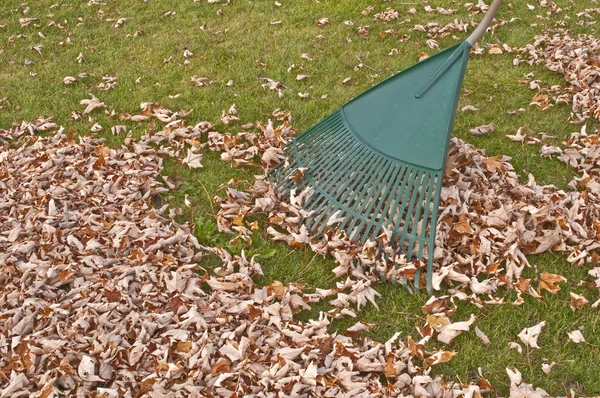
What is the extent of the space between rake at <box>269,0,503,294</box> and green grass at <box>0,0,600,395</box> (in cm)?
29

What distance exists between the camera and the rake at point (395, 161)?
2914 mm

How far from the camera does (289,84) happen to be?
468 cm

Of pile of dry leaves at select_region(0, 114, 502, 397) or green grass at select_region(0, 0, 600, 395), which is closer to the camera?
pile of dry leaves at select_region(0, 114, 502, 397)

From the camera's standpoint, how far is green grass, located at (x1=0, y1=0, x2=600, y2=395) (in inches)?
105

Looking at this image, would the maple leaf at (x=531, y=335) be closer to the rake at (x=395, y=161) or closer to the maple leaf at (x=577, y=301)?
the maple leaf at (x=577, y=301)

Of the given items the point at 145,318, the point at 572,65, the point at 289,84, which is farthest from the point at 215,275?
the point at 572,65

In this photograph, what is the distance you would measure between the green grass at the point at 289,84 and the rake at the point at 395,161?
0.29 meters

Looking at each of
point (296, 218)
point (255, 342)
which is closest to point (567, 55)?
point (296, 218)

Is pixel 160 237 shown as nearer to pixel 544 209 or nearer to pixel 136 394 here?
pixel 136 394

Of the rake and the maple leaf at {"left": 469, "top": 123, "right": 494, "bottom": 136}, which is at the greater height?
the rake

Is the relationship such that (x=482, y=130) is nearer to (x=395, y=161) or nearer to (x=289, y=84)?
(x=395, y=161)

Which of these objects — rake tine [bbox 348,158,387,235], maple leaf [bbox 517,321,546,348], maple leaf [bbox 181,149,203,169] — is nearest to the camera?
maple leaf [bbox 517,321,546,348]

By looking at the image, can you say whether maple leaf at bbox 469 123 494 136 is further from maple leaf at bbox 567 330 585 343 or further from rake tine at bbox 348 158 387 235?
maple leaf at bbox 567 330 585 343

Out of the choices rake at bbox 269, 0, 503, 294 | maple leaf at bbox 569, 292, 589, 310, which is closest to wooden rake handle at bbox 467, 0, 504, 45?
rake at bbox 269, 0, 503, 294
